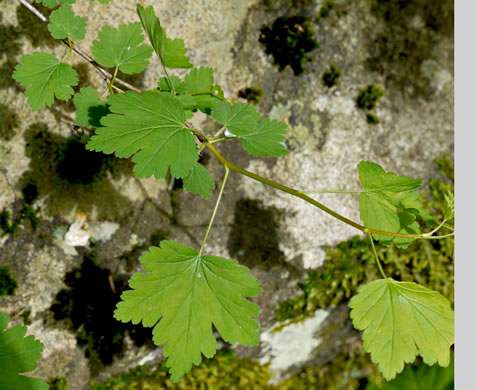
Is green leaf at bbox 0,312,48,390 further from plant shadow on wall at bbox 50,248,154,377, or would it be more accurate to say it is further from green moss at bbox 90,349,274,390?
green moss at bbox 90,349,274,390

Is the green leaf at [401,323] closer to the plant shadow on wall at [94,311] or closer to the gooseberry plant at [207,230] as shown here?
the gooseberry plant at [207,230]

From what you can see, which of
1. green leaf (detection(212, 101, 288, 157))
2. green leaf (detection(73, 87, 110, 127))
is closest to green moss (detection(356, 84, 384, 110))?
green leaf (detection(212, 101, 288, 157))

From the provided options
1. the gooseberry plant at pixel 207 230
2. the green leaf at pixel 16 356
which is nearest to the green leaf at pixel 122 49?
the gooseberry plant at pixel 207 230

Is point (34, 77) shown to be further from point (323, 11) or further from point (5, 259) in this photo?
point (323, 11)

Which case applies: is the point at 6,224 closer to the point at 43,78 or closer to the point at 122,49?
the point at 43,78

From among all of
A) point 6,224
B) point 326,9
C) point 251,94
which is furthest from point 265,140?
point 6,224

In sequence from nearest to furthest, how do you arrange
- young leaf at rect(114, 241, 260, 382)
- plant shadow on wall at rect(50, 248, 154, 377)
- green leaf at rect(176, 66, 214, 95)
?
young leaf at rect(114, 241, 260, 382) < green leaf at rect(176, 66, 214, 95) < plant shadow on wall at rect(50, 248, 154, 377)

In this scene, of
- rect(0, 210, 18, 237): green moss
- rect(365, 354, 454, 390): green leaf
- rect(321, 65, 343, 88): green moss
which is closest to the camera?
rect(0, 210, 18, 237): green moss
